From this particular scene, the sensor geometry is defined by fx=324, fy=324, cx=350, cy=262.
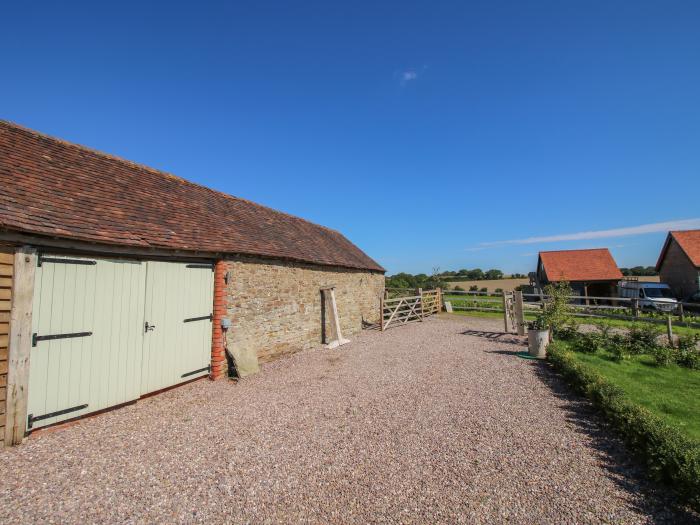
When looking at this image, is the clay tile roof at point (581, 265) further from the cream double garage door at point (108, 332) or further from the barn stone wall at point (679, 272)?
the cream double garage door at point (108, 332)

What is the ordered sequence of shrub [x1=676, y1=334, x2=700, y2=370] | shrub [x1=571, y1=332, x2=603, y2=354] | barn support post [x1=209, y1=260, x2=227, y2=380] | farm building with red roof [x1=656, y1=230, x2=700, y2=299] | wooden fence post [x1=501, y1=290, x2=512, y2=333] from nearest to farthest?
barn support post [x1=209, y1=260, x2=227, y2=380]
shrub [x1=676, y1=334, x2=700, y2=370]
shrub [x1=571, y1=332, x2=603, y2=354]
wooden fence post [x1=501, y1=290, x2=512, y2=333]
farm building with red roof [x1=656, y1=230, x2=700, y2=299]

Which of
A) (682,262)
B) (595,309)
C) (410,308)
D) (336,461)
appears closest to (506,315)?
(410,308)

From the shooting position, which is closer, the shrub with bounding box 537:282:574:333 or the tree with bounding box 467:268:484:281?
the shrub with bounding box 537:282:574:333

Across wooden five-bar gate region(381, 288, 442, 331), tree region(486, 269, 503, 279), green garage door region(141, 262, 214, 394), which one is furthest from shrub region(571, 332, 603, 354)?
tree region(486, 269, 503, 279)

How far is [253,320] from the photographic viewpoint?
8992 millimetres

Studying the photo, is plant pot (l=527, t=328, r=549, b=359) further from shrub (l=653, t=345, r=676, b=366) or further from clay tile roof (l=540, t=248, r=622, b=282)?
clay tile roof (l=540, t=248, r=622, b=282)

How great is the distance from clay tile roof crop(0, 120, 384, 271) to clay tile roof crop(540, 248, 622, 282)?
84.5 ft

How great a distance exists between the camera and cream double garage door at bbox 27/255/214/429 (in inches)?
197

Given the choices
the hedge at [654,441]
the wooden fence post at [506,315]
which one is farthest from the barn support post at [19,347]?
the wooden fence post at [506,315]

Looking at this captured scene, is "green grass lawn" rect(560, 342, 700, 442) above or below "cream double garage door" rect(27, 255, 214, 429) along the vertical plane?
below

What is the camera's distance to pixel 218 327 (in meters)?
7.86

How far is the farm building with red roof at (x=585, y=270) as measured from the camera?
2703 centimetres

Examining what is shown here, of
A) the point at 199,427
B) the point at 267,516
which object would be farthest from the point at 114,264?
the point at 267,516

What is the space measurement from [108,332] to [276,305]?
470cm
